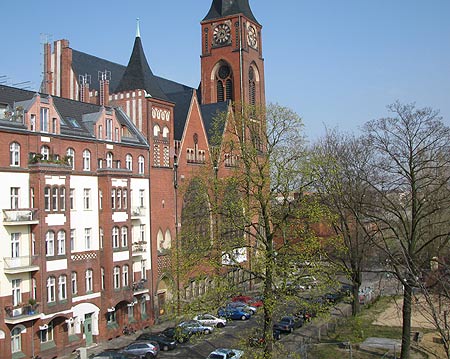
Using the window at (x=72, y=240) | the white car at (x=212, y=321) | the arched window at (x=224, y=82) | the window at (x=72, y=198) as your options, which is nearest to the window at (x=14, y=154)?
the window at (x=72, y=198)

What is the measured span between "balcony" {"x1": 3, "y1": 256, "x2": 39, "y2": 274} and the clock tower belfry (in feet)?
116

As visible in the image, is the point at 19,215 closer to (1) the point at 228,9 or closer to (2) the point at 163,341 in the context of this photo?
(2) the point at 163,341

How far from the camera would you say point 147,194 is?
136 feet

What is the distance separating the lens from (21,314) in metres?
29.4

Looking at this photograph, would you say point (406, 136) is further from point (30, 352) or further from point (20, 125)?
point (30, 352)

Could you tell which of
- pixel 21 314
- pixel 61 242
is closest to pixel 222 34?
pixel 61 242

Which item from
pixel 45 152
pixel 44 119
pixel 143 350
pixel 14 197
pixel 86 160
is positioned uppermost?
pixel 44 119

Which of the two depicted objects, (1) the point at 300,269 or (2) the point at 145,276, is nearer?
(1) the point at 300,269

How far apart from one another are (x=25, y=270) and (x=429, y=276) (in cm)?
2354

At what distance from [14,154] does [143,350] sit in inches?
538

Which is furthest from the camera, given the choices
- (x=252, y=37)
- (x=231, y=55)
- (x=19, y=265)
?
(x=252, y=37)

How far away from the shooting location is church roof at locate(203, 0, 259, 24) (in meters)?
61.5

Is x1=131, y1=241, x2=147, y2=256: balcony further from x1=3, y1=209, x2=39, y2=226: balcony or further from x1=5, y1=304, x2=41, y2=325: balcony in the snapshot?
x1=5, y1=304, x2=41, y2=325: balcony

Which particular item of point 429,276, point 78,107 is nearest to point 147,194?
point 78,107
